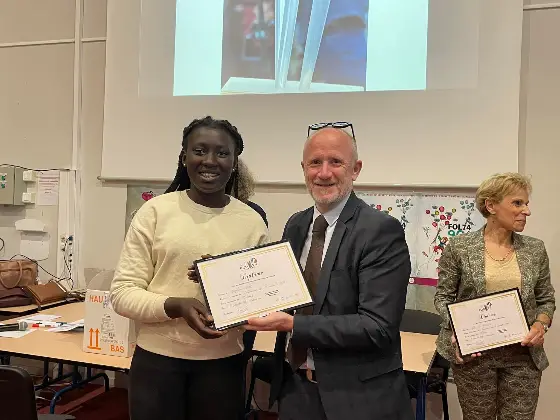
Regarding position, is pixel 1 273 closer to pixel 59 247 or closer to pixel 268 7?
pixel 59 247

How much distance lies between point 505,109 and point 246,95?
172cm

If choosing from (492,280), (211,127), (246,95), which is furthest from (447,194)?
(211,127)

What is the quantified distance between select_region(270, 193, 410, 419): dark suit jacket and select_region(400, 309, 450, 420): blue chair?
5.81ft

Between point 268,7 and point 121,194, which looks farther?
point 121,194

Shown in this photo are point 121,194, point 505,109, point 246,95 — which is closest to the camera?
point 505,109

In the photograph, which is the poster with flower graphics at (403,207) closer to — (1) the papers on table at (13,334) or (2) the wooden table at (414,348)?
(2) the wooden table at (414,348)

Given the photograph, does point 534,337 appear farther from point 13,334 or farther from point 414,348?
point 13,334

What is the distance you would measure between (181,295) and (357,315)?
0.57m

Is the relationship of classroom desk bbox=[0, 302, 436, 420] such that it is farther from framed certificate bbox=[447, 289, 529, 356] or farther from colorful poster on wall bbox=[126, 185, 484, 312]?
colorful poster on wall bbox=[126, 185, 484, 312]

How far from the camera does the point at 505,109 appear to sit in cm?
323

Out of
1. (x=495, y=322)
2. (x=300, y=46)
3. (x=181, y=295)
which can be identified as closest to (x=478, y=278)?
Answer: (x=495, y=322)

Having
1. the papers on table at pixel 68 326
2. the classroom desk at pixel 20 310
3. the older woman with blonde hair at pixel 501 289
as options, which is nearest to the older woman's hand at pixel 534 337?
the older woman with blonde hair at pixel 501 289

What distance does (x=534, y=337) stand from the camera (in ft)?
7.23

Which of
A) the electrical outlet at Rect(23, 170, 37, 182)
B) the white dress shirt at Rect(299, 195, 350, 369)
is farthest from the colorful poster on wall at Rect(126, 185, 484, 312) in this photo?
the white dress shirt at Rect(299, 195, 350, 369)
